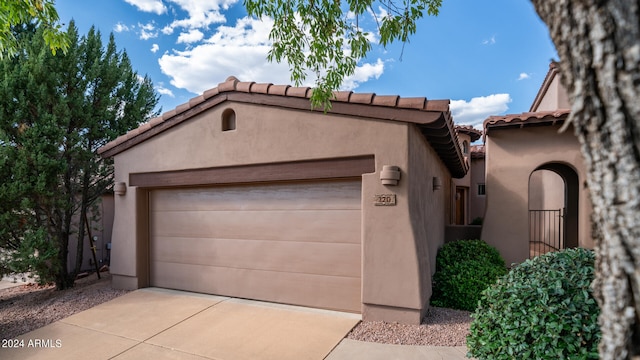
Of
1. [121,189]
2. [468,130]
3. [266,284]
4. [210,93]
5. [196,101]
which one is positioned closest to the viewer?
[266,284]

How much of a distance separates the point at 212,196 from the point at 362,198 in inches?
121

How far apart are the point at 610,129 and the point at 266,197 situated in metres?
5.07

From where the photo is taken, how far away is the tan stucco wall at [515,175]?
297 inches

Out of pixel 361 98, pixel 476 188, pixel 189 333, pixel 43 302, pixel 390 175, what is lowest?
pixel 43 302

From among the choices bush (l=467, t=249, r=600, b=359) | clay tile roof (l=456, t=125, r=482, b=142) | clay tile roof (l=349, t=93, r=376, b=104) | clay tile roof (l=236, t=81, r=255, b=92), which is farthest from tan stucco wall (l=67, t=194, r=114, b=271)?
clay tile roof (l=456, t=125, r=482, b=142)

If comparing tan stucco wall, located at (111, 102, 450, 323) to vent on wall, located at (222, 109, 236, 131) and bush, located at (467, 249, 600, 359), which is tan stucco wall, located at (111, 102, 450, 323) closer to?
vent on wall, located at (222, 109, 236, 131)

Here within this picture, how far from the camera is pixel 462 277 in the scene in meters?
5.48

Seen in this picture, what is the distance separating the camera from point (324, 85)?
4.00 m

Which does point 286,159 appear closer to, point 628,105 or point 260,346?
point 260,346

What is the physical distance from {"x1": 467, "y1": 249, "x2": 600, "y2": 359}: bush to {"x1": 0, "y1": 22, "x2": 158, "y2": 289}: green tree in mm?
7819

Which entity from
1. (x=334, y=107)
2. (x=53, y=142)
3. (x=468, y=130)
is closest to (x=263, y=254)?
(x=334, y=107)

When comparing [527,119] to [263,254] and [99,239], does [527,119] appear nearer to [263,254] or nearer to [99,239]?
[263,254]

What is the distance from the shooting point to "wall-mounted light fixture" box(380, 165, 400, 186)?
180 inches

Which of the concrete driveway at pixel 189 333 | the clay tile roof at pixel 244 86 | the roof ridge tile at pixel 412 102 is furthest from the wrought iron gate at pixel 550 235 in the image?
the clay tile roof at pixel 244 86
